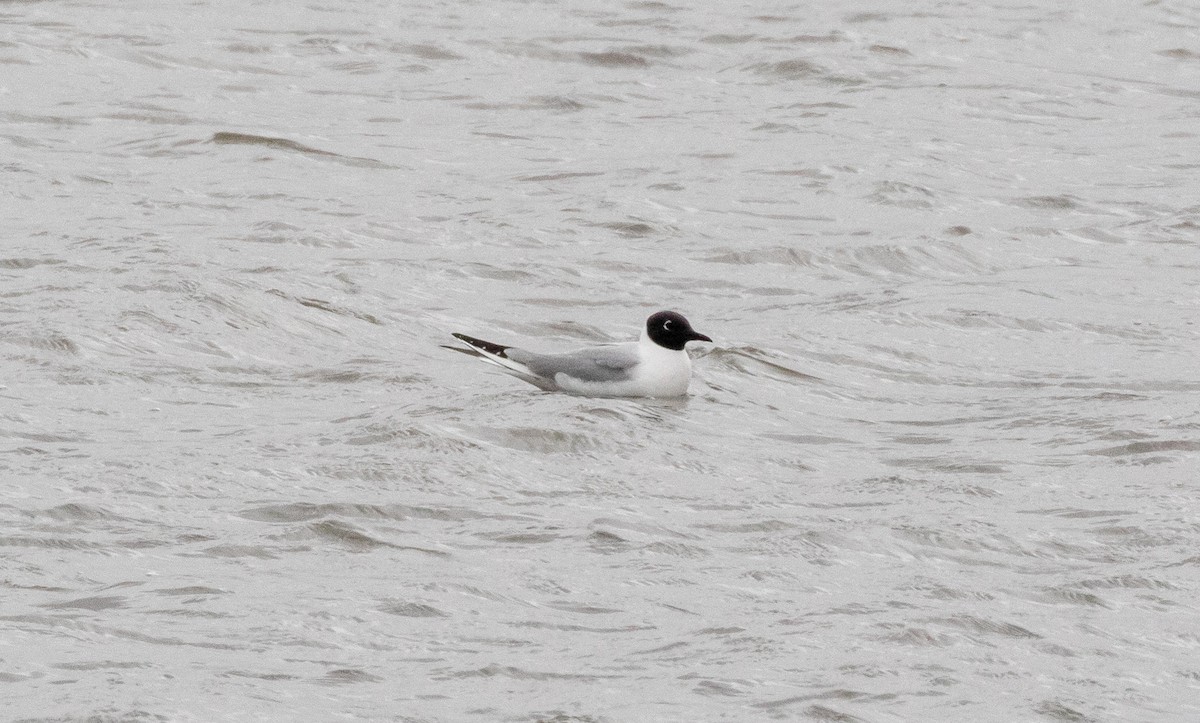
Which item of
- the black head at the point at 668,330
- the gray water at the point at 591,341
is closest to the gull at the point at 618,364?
the black head at the point at 668,330

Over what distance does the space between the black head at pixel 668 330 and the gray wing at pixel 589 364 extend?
140 mm

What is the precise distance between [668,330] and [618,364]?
34 cm

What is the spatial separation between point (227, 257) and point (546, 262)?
2081mm

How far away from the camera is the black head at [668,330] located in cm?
1212

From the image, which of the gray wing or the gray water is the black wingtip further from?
the gray water

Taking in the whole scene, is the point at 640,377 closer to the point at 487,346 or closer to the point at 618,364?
the point at 618,364

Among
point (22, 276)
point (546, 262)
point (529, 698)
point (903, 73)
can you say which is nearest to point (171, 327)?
point (22, 276)

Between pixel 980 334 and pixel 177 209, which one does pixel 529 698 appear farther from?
pixel 177 209

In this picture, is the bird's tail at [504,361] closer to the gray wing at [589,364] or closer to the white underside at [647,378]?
the gray wing at [589,364]

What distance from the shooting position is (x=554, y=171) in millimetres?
17734

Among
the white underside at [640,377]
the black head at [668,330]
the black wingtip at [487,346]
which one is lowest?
the white underside at [640,377]

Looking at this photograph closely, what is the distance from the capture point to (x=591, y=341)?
13570 millimetres

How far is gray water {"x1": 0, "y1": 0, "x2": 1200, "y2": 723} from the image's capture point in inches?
316

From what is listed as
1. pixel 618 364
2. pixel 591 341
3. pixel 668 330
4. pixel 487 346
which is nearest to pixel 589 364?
pixel 618 364
